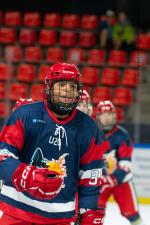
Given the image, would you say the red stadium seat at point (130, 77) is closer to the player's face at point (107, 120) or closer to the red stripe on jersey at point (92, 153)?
the player's face at point (107, 120)

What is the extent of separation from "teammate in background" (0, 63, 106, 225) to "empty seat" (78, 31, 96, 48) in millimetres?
8243

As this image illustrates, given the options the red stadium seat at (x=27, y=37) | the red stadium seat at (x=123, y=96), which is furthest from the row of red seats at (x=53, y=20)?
the red stadium seat at (x=123, y=96)

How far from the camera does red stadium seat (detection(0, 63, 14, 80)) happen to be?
8.69 m

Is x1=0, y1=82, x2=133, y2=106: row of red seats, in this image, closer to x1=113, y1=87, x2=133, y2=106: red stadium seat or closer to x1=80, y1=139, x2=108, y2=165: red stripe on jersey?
x1=113, y1=87, x2=133, y2=106: red stadium seat

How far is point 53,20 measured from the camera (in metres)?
12.4

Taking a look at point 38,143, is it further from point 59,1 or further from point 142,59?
point 59,1

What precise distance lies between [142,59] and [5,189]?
693cm

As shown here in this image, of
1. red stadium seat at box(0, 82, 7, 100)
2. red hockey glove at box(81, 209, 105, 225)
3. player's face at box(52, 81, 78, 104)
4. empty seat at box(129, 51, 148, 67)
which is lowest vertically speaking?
red hockey glove at box(81, 209, 105, 225)

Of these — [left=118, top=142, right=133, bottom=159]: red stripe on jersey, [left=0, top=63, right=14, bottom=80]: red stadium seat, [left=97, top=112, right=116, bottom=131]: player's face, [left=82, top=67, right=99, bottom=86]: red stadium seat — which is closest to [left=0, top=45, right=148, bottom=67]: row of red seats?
[left=82, top=67, right=99, bottom=86]: red stadium seat

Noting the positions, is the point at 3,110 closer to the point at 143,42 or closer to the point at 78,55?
the point at 78,55

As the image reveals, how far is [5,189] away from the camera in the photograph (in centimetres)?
339

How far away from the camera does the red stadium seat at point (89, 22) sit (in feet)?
39.7

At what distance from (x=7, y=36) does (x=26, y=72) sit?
2.12m

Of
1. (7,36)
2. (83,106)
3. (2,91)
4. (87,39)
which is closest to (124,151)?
(83,106)
